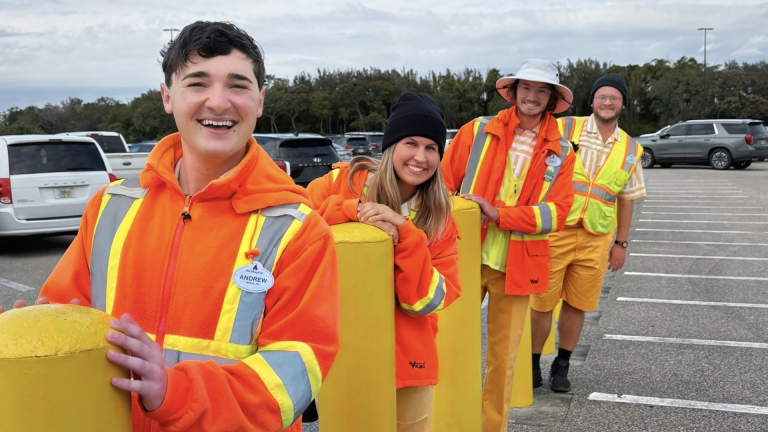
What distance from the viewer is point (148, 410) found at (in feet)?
4.33

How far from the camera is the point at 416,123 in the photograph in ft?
10.00

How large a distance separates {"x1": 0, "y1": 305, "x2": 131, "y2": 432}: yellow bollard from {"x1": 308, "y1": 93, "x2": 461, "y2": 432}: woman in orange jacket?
1501mm

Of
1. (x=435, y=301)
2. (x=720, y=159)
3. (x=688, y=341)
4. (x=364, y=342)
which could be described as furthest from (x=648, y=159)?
(x=364, y=342)

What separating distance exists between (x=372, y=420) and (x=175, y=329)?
3.89ft

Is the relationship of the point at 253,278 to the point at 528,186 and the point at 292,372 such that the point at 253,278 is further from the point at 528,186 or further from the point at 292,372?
the point at 528,186

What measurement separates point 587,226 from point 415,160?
229 cm

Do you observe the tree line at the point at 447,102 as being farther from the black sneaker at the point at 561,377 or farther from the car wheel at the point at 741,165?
the black sneaker at the point at 561,377

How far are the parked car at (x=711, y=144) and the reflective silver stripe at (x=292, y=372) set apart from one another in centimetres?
2629

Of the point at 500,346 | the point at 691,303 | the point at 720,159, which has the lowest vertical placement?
the point at 691,303

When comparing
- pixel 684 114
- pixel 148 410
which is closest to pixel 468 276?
pixel 148 410

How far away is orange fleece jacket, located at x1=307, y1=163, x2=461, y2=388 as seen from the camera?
2.67 m

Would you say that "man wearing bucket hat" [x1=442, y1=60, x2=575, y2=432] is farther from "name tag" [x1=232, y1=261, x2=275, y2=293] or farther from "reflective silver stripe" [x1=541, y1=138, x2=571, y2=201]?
"name tag" [x1=232, y1=261, x2=275, y2=293]

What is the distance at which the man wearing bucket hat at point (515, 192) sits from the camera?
403 cm

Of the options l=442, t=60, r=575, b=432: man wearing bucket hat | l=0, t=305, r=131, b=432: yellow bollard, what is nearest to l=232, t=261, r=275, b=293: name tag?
l=0, t=305, r=131, b=432: yellow bollard
